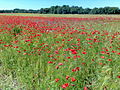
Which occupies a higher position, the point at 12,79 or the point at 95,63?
the point at 95,63

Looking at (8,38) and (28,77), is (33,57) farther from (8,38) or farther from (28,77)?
(8,38)

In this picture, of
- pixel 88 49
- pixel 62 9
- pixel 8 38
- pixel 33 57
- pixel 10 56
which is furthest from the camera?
pixel 62 9

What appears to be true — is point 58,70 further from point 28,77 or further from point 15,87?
point 15,87

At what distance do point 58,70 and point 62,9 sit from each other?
260 ft

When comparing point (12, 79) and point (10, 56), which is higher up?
point (10, 56)

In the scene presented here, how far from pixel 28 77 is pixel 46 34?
3746mm

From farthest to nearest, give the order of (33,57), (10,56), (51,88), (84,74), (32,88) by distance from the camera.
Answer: (10,56)
(33,57)
(84,74)
(32,88)
(51,88)

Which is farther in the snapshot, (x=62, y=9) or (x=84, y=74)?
(x=62, y=9)

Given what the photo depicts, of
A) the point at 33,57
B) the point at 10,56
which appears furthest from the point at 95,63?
the point at 10,56

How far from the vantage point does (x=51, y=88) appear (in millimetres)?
2721

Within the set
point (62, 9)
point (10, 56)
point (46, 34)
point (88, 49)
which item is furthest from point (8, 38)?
point (62, 9)

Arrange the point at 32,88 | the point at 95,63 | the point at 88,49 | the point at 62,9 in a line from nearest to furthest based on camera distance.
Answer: the point at 32,88
the point at 95,63
the point at 88,49
the point at 62,9

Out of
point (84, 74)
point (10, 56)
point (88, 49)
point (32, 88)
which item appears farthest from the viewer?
point (88, 49)

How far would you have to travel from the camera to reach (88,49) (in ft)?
15.8
